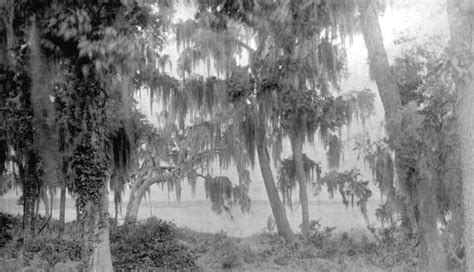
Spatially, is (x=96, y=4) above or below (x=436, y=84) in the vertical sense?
above

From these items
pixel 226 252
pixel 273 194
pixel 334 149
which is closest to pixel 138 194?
pixel 273 194

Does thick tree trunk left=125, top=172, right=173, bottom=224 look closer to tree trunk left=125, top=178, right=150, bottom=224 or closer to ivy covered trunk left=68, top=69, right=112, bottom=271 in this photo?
tree trunk left=125, top=178, right=150, bottom=224

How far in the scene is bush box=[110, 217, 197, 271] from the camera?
12680mm

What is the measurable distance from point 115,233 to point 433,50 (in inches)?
390

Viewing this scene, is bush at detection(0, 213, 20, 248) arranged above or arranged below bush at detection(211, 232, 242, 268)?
above

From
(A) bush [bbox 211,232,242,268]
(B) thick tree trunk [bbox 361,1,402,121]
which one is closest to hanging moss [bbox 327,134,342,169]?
(A) bush [bbox 211,232,242,268]

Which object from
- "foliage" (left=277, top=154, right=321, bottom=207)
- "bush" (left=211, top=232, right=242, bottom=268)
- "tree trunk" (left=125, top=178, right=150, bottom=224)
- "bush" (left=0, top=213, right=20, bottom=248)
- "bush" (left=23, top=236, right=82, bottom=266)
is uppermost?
"foliage" (left=277, top=154, right=321, bottom=207)

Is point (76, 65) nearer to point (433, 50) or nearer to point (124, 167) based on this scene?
point (124, 167)

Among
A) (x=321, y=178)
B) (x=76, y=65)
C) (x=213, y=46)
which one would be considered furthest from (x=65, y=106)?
(x=321, y=178)

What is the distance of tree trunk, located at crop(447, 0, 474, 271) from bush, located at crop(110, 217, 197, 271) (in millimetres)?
7174

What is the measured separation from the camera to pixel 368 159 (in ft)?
41.2

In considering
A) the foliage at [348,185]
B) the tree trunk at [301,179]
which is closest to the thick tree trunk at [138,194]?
the tree trunk at [301,179]

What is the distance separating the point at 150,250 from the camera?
43.9 feet

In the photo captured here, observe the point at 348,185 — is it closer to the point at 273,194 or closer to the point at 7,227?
the point at 273,194
